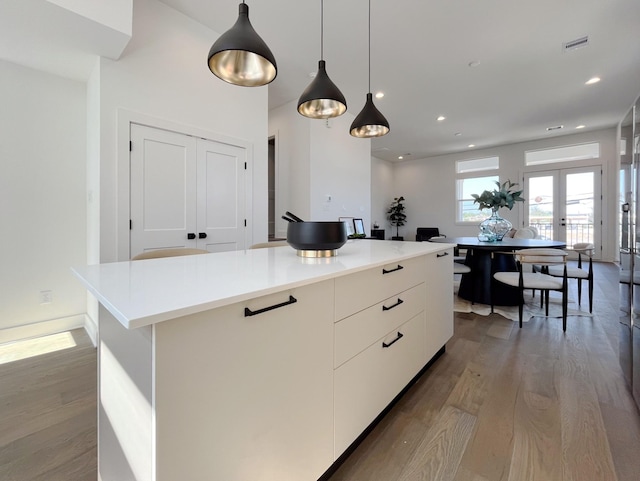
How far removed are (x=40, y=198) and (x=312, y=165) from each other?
10.4 feet

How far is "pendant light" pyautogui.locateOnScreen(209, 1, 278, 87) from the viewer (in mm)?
1392

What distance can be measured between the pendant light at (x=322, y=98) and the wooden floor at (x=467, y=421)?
1.94m

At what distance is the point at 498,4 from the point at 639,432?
135 inches

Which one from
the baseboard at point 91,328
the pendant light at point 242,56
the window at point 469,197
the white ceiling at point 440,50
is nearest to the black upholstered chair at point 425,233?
the window at point 469,197

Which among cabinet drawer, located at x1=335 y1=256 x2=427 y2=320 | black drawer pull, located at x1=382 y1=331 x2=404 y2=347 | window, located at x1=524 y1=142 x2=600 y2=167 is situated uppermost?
window, located at x1=524 y1=142 x2=600 y2=167

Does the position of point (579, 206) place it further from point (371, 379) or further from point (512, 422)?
point (371, 379)

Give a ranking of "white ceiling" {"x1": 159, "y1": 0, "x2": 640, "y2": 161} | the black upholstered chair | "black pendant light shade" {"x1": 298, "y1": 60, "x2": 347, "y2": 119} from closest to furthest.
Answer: "black pendant light shade" {"x1": 298, "y1": 60, "x2": 347, "y2": 119} → "white ceiling" {"x1": 159, "y1": 0, "x2": 640, "y2": 161} → the black upholstered chair

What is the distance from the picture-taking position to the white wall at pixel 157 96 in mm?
2352

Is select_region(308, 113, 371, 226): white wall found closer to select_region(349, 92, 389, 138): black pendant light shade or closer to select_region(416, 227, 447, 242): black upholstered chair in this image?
select_region(349, 92, 389, 138): black pendant light shade

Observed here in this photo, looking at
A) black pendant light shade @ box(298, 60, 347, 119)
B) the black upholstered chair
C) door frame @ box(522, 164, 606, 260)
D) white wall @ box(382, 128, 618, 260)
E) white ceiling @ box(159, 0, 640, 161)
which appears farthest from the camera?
the black upholstered chair

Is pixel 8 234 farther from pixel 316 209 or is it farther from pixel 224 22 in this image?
pixel 316 209

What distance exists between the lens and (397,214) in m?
9.23

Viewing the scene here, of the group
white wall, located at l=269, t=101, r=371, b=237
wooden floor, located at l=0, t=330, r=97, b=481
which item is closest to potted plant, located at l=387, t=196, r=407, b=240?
white wall, located at l=269, t=101, r=371, b=237

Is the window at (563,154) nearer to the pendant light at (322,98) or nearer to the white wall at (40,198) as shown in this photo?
the pendant light at (322,98)
